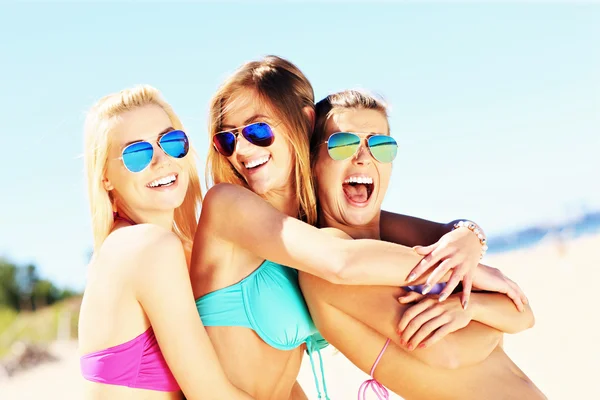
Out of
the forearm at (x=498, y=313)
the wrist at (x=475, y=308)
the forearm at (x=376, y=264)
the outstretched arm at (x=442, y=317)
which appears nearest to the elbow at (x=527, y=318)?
the forearm at (x=498, y=313)

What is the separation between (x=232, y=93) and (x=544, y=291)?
21.4 meters

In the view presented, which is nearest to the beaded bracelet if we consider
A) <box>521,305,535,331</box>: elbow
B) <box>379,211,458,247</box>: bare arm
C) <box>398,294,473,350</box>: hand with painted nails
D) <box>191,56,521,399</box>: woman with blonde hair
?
<box>191,56,521,399</box>: woman with blonde hair

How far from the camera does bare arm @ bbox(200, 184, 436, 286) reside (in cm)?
331

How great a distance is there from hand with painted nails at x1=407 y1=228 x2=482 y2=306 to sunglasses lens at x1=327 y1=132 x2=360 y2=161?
69cm

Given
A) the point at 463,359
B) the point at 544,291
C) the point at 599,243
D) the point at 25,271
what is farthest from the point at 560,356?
the point at 25,271

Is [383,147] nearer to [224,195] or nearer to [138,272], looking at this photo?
[224,195]

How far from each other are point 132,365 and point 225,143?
1.29 meters

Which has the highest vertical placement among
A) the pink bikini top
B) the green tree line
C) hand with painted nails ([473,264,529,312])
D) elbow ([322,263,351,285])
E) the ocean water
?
elbow ([322,263,351,285])

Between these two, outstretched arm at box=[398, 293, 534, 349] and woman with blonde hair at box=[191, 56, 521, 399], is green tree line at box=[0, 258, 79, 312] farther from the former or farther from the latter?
outstretched arm at box=[398, 293, 534, 349]

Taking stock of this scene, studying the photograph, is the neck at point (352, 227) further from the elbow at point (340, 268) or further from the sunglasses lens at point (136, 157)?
the sunglasses lens at point (136, 157)

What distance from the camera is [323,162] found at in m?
3.96

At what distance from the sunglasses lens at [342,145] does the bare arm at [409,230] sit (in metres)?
0.69

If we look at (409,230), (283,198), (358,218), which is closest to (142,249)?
(283,198)

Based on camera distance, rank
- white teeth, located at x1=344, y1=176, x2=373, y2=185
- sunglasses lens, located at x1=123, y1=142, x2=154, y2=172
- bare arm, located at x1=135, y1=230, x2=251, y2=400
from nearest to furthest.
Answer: bare arm, located at x1=135, y1=230, x2=251, y2=400
sunglasses lens, located at x1=123, y1=142, x2=154, y2=172
white teeth, located at x1=344, y1=176, x2=373, y2=185
